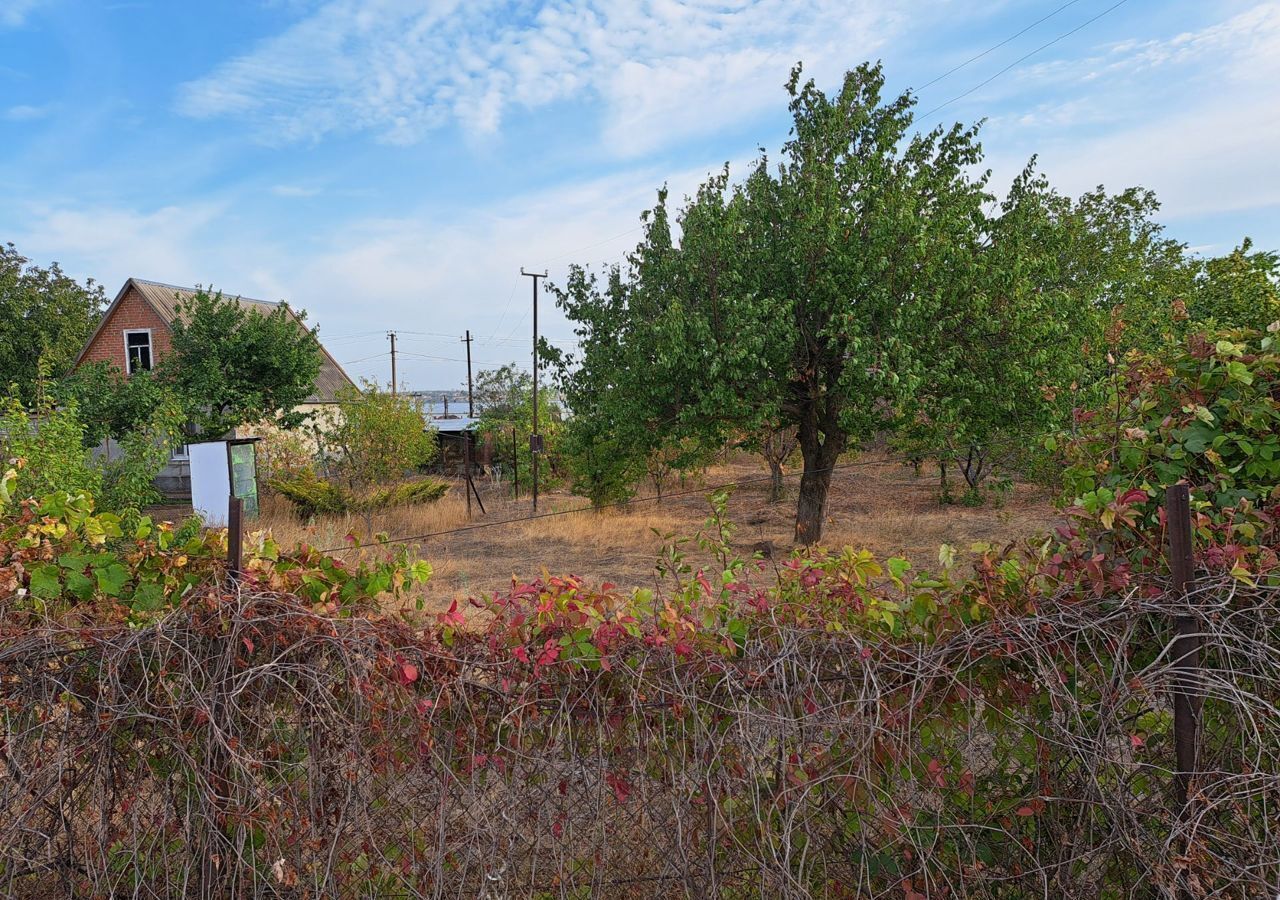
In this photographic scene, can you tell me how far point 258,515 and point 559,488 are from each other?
958 cm

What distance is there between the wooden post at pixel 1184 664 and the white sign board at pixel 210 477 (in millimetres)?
13171

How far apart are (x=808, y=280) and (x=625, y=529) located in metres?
6.08

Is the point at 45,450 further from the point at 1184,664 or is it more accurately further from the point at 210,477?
the point at 1184,664

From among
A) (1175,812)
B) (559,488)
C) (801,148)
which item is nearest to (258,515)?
(559,488)

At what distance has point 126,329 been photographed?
2528 centimetres

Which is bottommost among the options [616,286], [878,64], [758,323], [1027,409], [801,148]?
[1027,409]

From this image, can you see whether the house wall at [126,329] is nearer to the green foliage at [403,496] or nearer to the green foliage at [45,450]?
the green foliage at [403,496]

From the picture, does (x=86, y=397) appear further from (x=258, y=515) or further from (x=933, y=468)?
(x=933, y=468)

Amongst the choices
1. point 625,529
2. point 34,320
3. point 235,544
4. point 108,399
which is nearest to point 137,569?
point 235,544

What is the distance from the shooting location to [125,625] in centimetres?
229

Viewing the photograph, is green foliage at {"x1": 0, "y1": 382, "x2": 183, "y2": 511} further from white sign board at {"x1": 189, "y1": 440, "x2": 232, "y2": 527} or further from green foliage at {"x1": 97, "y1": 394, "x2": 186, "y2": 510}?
white sign board at {"x1": 189, "y1": 440, "x2": 232, "y2": 527}

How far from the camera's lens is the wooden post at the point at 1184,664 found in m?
2.13

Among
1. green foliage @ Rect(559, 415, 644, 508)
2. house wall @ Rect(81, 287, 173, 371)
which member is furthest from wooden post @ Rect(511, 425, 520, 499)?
house wall @ Rect(81, 287, 173, 371)

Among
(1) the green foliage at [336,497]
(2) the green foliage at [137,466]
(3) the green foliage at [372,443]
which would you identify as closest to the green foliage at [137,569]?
(2) the green foliage at [137,466]
